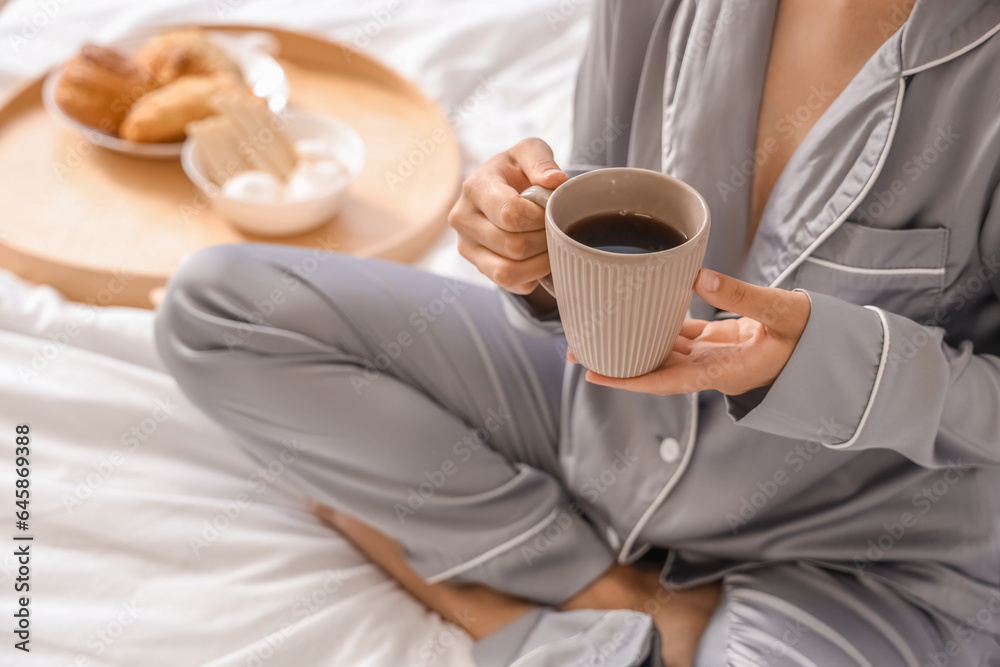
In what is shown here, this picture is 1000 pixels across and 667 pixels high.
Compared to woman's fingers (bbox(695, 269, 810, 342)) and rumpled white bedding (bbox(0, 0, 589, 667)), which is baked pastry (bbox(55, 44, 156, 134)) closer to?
rumpled white bedding (bbox(0, 0, 589, 667))

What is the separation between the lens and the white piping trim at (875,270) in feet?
2.68

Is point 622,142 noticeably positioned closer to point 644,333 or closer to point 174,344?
point 644,333

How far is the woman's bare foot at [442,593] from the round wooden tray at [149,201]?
0.50 m

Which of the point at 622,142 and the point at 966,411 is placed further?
the point at 622,142

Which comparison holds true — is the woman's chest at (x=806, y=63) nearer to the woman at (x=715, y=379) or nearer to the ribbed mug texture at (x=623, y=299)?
the woman at (x=715, y=379)

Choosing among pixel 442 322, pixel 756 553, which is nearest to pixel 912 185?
pixel 756 553

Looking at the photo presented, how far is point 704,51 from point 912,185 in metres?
0.24

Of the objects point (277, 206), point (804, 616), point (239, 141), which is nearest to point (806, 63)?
point (804, 616)

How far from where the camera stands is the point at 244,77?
174 centimetres

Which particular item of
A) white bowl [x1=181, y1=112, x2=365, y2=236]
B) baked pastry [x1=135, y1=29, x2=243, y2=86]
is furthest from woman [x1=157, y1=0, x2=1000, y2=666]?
baked pastry [x1=135, y1=29, x2=243, y2=86]

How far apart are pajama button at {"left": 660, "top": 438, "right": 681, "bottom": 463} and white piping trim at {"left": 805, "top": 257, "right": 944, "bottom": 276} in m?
0.24

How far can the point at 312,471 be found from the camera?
3.46ft

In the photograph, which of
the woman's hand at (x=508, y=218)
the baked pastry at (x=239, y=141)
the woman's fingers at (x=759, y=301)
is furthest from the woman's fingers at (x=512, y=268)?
the baked pastry at (x=239, y=141)

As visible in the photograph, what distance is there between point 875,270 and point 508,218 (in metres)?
0.37
